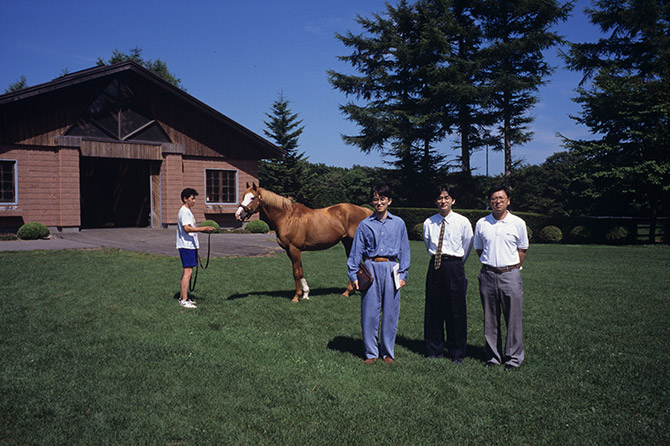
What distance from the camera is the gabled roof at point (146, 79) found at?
2041cm

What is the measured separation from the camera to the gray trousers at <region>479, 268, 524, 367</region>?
539cm

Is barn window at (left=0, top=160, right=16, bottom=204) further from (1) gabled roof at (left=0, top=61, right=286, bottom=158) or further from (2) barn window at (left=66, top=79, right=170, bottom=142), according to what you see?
(2) barn window at (left=66, top=79, right=170, bottom=142)

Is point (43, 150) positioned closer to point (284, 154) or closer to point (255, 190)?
point (284, 154)

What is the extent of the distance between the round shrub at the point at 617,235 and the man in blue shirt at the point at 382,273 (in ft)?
82.7

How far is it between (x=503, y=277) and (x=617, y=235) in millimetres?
24842

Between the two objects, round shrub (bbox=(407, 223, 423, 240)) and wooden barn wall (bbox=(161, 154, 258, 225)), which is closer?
wooden barn wall (bbox=(161, 154, 258, 225))

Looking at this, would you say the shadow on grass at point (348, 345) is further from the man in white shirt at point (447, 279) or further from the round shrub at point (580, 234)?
the round shrub at point (580, 234)

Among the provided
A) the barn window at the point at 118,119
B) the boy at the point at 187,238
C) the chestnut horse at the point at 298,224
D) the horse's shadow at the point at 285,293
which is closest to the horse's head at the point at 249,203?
the chestnut horse at the point at 298,224

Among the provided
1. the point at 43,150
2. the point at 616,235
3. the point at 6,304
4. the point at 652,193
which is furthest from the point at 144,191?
the point at 652,193

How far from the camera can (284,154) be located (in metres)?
27.8

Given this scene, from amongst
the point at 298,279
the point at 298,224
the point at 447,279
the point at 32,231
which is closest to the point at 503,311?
the point at 447,279

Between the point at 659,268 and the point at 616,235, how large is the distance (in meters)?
12.7

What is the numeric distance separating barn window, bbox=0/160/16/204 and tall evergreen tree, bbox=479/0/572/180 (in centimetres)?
2667

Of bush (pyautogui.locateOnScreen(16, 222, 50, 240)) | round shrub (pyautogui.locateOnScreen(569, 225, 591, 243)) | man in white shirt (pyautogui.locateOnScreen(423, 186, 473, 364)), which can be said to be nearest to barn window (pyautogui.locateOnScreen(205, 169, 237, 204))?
bush (pyautogui.locateOnScreen(16, 222, 50, 240))
